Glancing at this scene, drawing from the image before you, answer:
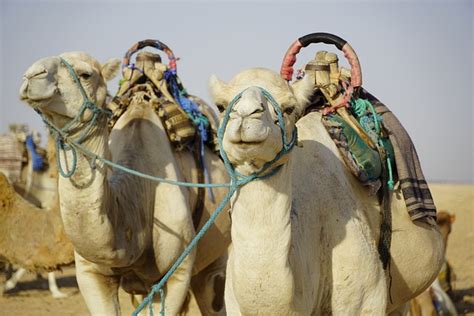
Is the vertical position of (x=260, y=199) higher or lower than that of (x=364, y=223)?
higher

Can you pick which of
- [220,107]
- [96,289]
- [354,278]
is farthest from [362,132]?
[96,289]

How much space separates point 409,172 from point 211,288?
2.98 meters

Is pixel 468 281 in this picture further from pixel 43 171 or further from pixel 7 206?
pixel 7 206

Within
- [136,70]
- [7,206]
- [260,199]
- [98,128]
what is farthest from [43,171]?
[260,199]

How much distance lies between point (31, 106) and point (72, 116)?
28cm

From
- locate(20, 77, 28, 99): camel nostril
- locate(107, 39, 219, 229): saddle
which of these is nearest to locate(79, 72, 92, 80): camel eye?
locate(20, 77, 28, 99): camel nostril

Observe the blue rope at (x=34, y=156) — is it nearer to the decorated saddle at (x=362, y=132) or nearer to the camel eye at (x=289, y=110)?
the decorated saddle at (x=362, y=132)

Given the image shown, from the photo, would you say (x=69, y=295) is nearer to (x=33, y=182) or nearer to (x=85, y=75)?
(x=33, y=182)

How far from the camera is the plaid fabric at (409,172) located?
4.89 m

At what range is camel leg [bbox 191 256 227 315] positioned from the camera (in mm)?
7383

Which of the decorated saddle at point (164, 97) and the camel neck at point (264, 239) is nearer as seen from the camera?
the camel neck at point (264, 239)

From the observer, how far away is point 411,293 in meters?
5.13

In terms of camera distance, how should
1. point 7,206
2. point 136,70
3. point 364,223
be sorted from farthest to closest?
point 7,206, point 136,70, point 364,223

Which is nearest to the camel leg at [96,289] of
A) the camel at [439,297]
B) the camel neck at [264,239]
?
the camel neck at [264,239]
